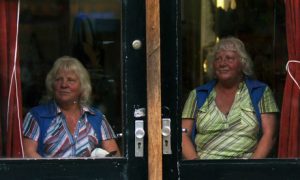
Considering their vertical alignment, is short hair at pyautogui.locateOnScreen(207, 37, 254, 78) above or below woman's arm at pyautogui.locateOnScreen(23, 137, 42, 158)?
above

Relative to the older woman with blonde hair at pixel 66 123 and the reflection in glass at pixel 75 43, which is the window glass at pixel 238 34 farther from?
the older woman with blonde hair at pixel 66 123

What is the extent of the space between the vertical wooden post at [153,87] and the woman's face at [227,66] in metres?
0.43

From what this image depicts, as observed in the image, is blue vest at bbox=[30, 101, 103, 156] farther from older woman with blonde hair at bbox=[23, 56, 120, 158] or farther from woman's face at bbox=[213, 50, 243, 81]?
woman's face at bbox=[213, 50, 243, 81]

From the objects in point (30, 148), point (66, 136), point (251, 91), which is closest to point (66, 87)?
point (66, 136)

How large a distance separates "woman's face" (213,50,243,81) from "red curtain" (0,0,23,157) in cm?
102

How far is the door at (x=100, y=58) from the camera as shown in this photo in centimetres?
295

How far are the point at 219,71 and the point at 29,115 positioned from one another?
1003 millimetres

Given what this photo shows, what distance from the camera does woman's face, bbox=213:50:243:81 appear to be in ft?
10.6

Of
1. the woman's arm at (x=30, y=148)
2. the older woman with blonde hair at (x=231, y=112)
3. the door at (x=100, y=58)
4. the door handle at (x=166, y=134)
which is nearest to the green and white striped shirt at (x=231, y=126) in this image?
the older woman with blonde hair at (x=231, y=112)

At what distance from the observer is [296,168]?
309cm

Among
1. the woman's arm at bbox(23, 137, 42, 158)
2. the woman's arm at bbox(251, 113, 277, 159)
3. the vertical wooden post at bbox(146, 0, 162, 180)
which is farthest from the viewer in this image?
the woman's arm at bbox(251, 113, 277, 159)

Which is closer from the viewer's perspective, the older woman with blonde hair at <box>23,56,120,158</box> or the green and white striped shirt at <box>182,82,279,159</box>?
the older woman with blonde hair at <box>23,56,120,158</box>

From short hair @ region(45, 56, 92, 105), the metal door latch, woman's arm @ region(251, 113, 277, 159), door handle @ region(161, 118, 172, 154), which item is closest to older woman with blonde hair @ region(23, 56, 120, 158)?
short hair @ region(45, 56, 92, 105)

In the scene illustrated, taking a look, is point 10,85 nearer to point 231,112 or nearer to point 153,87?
point 153,87
